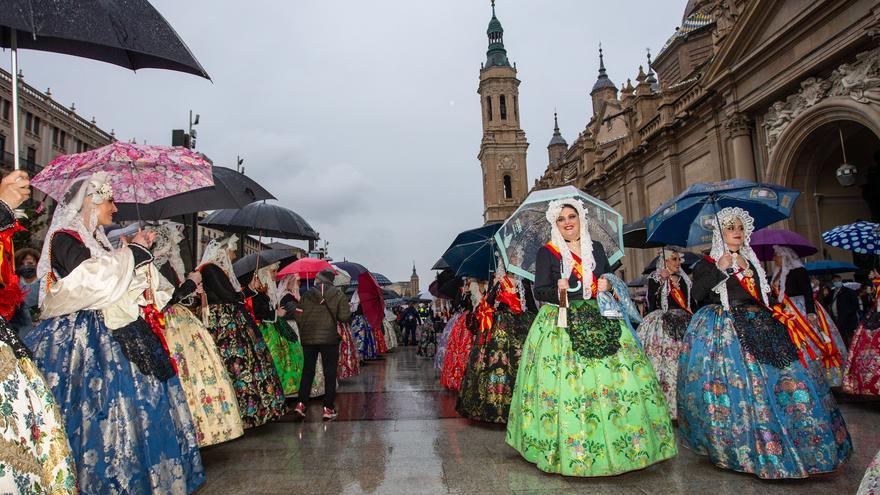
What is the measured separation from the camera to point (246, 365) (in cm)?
575

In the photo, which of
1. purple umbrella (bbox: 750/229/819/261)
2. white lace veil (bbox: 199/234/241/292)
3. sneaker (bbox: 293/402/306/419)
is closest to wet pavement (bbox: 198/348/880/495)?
sneaker (bbox: 293/402/306/419)

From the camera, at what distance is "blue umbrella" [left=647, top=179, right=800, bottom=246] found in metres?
4.77

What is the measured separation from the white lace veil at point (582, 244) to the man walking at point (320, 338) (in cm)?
339

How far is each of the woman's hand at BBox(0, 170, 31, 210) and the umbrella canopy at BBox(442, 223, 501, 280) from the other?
5240 mm

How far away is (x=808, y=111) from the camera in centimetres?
1269

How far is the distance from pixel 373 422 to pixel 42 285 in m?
3.93

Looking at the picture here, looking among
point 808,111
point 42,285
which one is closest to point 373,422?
point 42,285

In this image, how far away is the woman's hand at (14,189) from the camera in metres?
2.45

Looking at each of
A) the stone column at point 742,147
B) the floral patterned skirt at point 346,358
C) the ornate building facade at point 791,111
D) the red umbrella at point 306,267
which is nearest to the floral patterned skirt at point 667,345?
the red umbrella at point 306,267

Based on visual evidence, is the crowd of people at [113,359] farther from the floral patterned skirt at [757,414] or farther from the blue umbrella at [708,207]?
the blue umbrella at [708,207]

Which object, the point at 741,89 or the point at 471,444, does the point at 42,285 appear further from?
the point at 741,89

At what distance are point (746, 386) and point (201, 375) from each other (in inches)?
175

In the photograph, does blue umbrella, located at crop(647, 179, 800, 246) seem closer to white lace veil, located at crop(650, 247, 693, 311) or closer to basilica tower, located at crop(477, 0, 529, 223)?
white lace veil, located at crop(650, 247, 693, 311)

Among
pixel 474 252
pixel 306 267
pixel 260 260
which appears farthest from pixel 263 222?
pixel 474 252
